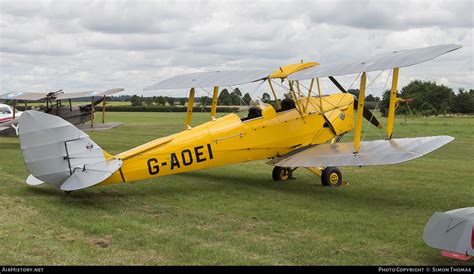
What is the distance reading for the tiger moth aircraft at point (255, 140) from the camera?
7598mm

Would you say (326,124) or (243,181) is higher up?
(326,124)

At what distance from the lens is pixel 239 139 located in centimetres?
962

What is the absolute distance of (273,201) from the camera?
8.70 metres

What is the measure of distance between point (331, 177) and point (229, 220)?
3510mm

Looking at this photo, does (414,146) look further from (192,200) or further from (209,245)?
(209,245)

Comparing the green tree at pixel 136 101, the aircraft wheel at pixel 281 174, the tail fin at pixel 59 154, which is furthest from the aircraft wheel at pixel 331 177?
the green tree at pixel 136 101

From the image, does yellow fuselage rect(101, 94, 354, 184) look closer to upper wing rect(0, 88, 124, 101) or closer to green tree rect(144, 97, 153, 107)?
upper wing rect(0, 88, 124, 101)

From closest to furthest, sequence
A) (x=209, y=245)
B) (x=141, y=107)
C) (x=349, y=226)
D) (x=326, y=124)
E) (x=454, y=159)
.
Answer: (x=209, y=245) → (x=349, y=226) → (x=326, y=124) → (x=454, y=159) → (x=141, y=107)

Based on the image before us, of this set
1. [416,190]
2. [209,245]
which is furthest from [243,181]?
[209,245]

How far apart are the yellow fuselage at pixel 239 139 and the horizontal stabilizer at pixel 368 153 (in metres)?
0.46

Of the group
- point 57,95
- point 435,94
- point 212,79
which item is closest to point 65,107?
point 57,95

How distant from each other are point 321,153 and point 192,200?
2570 millimetres

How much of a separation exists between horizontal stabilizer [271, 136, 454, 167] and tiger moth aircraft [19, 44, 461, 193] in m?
0.02

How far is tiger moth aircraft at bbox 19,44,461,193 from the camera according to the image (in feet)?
24.9
